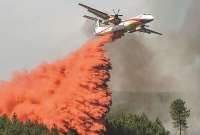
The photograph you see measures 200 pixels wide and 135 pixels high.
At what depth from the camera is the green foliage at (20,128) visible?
145637mm

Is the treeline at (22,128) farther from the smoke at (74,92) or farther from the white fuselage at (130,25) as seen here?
the white fuselage at (130,25)

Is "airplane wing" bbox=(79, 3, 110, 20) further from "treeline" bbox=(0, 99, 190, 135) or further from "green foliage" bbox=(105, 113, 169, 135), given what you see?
"green foliage" bbox=(105, 113, 169, 135)

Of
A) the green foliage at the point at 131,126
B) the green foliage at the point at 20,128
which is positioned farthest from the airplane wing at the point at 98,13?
the green foliage at the point at 131,126

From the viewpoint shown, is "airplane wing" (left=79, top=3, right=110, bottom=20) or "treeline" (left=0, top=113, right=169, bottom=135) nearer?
"treeline" (left=0, top=113, right=169, bottom=135)

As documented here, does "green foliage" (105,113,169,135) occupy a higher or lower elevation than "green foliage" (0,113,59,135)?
higher

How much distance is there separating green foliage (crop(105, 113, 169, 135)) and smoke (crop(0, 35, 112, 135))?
68.8ft

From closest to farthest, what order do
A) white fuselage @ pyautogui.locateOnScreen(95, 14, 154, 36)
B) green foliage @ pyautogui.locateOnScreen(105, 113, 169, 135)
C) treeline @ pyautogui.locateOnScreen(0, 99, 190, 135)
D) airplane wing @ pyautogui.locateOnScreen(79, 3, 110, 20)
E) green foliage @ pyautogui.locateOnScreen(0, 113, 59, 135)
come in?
white fuselage @ pyautogui.locateOnScreen(95, 14, 154, 36)
green foliage @ pyautogui.locateOnScreen(0, 113, 59, 135)
treeline @ pyautogui.locateOnScreen(0, 99, 190, 135)
airplane wing @ pyautogui.locateOnScreen(79, 3, 110, 20)
green foliage @ pyautogui.locateOnScreen(105, 113, 169, 135)

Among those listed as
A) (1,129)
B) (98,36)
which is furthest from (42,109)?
(98,36)

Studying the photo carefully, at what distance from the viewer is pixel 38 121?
14962 centimetres

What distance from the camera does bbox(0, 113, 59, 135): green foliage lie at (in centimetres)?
14564

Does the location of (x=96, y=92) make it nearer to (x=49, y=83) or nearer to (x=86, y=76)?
(x=86, y=76)

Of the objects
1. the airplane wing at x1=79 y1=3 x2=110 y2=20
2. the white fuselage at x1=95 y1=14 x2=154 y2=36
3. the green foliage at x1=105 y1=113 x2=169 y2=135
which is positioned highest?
the airplane wing at x1=79 y1=3 x2=110 y2=20

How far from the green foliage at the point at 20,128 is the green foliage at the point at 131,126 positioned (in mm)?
22226

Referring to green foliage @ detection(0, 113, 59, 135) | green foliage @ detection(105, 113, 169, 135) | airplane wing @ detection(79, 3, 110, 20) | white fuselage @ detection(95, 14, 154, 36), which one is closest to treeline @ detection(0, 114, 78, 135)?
green foliage @ detection(0, 113, 59, 135)
